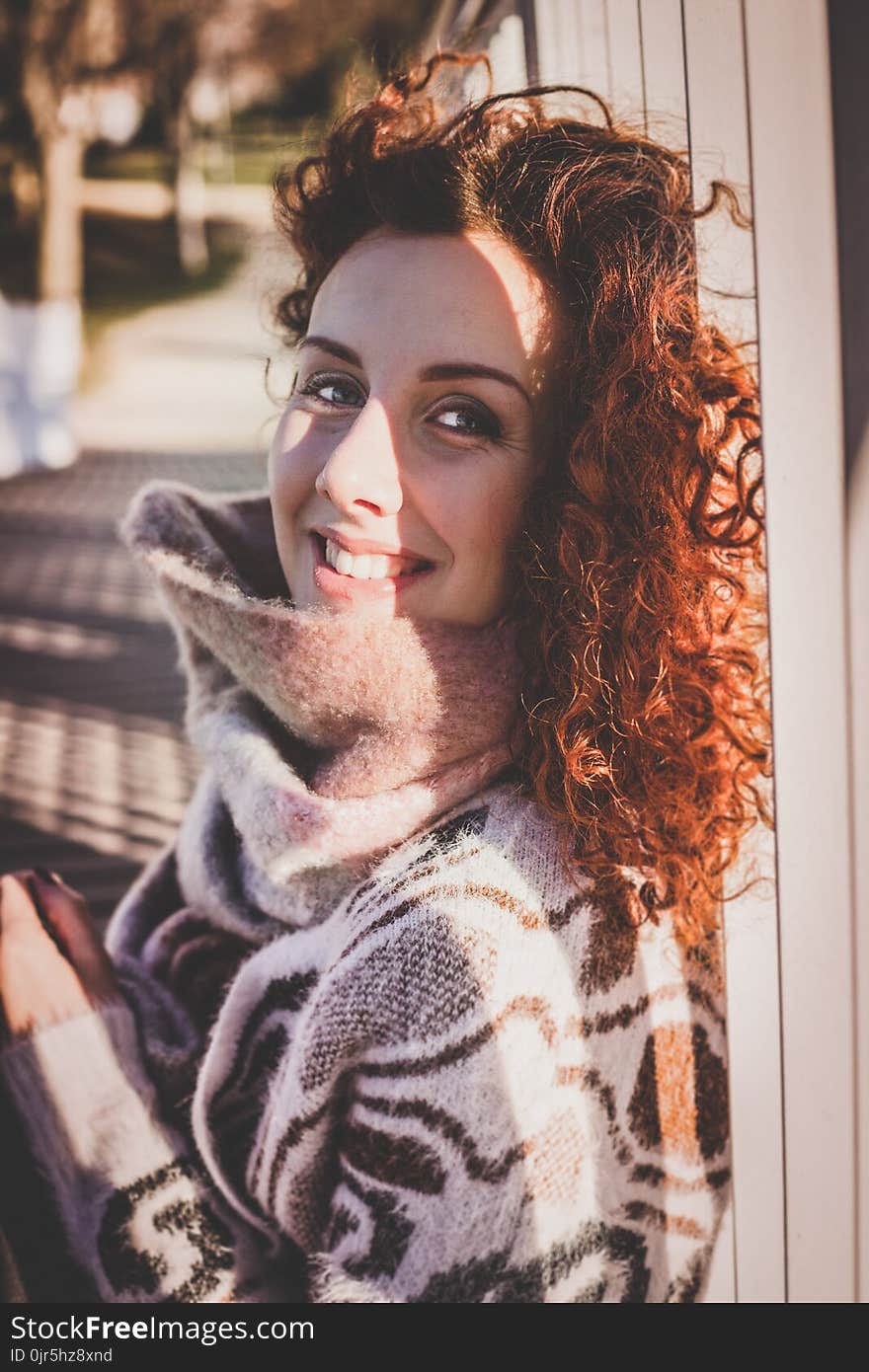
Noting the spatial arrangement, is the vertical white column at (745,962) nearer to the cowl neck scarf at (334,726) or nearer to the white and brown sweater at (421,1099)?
the white and brown sweater at (421,1099)

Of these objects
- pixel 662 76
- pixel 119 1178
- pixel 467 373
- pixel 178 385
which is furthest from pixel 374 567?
pixel 178 385

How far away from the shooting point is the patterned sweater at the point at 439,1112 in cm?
112

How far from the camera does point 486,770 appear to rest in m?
1.29

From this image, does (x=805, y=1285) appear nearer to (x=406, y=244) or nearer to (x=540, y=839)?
(x=540, y=839)

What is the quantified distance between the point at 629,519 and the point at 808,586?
0.25 meters

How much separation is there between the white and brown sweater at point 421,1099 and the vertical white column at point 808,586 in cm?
18

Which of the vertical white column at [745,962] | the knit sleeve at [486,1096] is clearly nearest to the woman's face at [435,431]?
the vertical white column at [745,962]

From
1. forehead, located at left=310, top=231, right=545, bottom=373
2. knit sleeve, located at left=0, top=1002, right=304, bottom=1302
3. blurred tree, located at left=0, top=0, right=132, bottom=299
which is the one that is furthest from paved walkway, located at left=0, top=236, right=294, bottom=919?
blurred tree, located at left=0, top=0, right=132, bottom=299

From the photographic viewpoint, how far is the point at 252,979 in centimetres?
136

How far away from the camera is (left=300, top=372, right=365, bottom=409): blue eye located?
4.43 ft

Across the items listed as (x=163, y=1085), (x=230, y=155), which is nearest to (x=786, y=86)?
(x=163, y=1085)

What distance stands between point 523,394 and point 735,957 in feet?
2.30

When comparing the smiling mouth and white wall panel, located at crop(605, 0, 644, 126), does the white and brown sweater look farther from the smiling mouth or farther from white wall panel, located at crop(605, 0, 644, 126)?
white wall panel, located at crop(605, 0, 644, 126)

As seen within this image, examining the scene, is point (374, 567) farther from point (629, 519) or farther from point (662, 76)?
point (662, 76)
